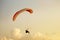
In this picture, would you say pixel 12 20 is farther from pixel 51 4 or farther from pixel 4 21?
pixel 51 4

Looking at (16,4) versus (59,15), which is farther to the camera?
(16,4)

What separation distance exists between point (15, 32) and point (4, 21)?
232mm

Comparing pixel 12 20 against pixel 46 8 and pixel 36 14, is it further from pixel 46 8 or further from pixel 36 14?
pixel 46 8

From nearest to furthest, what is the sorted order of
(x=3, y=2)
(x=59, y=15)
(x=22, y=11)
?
(x=59, y=15), (x=22, y=11), (x=3, y=2)

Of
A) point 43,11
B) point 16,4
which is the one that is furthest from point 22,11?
point 43,11

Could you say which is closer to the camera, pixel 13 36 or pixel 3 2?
pixel 13 36

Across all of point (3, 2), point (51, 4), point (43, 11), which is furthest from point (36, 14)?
point (3, 2)

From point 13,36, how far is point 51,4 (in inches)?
25.7

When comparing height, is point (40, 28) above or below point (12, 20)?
below

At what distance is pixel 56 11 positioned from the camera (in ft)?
5.92

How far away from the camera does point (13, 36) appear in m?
1.89

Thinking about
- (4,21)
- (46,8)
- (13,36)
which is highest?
(46,8)

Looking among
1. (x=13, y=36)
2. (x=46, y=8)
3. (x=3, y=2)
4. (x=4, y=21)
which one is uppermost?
(x=3, y=2)

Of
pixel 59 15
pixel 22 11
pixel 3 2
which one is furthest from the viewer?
pixel 3 2
